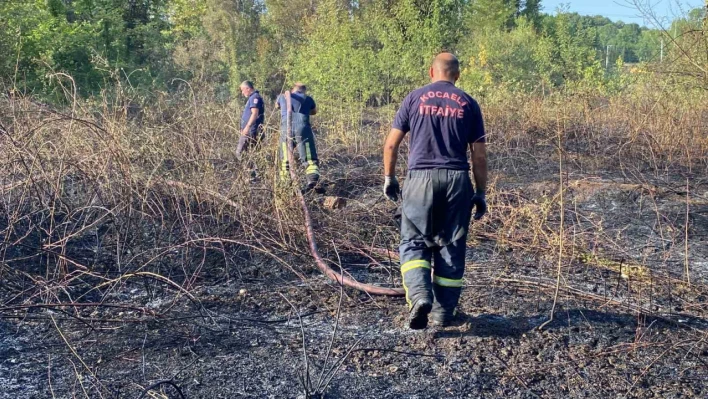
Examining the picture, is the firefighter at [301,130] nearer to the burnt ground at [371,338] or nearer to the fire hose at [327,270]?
the fire hose at [327,270]

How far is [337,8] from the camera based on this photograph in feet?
55.2

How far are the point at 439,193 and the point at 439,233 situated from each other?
0.26m

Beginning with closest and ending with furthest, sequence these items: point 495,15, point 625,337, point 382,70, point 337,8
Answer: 1. point 625,337
2. point 382,70
3. point 337,8
4. point 495,15

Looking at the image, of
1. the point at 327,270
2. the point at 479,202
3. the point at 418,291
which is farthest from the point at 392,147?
the point at 327,270

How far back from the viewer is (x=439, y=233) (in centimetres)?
423

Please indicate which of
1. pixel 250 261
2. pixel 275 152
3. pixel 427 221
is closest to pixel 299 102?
pixel 275 152

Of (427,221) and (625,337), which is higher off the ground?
(427,221)

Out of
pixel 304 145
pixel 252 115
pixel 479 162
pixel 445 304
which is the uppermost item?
pixel 479 162

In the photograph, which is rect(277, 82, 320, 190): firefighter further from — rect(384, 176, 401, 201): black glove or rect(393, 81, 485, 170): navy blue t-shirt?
rect(393, 81, 485, 170): navy blue t-shirt

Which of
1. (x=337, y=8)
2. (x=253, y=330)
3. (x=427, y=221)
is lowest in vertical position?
(x=253, y=330)

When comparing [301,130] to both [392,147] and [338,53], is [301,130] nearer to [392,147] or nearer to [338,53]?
[392,147]

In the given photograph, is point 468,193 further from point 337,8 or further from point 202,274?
point 337,8

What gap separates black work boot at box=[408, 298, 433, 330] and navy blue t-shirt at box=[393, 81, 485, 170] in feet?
2.85

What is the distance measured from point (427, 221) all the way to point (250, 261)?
2081 mm
